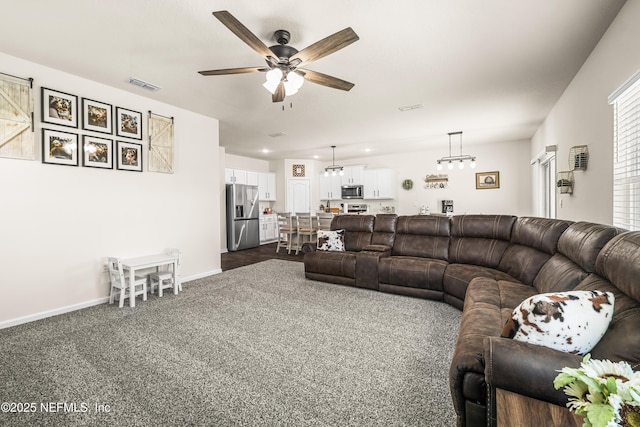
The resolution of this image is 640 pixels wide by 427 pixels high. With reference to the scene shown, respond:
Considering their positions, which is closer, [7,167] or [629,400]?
[629,400]

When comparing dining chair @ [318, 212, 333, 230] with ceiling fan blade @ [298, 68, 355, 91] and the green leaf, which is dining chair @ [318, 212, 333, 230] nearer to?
ceiling fan blade @ [298, 68, 355, 91]

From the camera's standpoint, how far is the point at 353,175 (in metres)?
8.56

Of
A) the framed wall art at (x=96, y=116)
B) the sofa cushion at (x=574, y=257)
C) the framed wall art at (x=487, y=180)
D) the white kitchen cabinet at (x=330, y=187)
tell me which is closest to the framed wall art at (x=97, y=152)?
the framed wall art at (x=96, y=116)

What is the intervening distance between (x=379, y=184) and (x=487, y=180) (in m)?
2.68

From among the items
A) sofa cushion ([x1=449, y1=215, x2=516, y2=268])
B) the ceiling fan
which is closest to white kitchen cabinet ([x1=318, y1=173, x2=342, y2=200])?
sofa cushion ([x1=449, y1=215, x2=516, y2=268])

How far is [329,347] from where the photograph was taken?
7.74 ft

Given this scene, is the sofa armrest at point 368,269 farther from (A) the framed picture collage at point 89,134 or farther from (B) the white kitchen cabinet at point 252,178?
(B) the white kitchen cabinet at point 252,178

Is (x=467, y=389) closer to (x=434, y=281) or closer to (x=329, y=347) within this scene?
(x=329, y=347)

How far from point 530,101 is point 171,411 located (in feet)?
17.4

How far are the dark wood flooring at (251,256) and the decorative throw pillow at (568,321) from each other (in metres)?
4.81

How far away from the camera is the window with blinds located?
2014 mm

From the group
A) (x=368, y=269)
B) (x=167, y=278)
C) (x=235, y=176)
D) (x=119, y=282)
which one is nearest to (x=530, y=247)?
(x=368, y=269)

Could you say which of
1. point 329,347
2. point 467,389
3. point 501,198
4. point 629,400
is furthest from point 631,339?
point 501,198

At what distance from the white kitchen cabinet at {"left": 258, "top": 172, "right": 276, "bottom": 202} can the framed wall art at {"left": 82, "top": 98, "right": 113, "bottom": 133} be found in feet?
16.4
